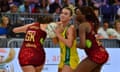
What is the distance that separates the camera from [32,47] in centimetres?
934

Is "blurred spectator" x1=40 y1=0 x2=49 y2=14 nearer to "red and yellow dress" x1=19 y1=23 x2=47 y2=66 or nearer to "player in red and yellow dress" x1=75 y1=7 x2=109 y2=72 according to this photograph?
"red and yellow dress" x1=19 y1=23 x2=47 y2=66

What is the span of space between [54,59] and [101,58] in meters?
4.10

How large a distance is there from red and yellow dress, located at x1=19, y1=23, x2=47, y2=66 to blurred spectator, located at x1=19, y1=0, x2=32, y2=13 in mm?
7417

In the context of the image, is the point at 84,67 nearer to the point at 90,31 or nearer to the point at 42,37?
the point at 90,31

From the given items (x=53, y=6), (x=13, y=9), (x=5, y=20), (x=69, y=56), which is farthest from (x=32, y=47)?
(x=53, y=6)

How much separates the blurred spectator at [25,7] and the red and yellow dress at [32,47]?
742cm

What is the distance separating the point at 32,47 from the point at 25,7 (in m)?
7.87

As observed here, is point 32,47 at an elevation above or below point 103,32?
above

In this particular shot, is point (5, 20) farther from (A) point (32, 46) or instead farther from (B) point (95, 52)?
(B) point (95, 52)

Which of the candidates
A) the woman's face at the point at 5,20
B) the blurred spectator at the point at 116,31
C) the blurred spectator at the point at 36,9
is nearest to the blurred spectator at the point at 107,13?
the blurred spectator at the point at 36,9

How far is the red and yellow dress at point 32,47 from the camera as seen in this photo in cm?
931

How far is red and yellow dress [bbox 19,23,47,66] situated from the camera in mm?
9312

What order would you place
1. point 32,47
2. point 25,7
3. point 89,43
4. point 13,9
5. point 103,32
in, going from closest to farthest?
point 89,43 → point 32,47 → point 103,32 → point 13,9 → point 25,7

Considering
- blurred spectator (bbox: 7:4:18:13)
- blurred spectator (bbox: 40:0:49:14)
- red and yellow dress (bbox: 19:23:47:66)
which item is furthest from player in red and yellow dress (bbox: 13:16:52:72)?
blurred spectator (bbox: 40:0:49:14)
